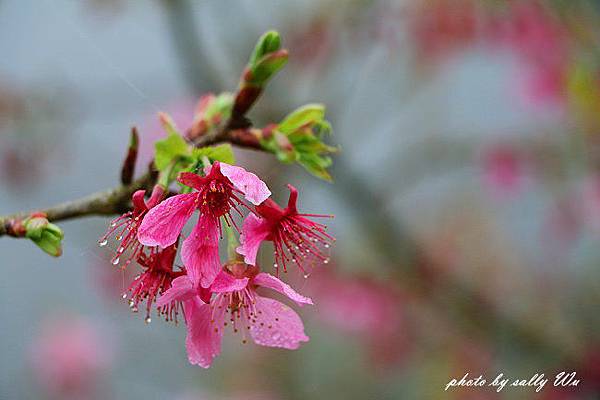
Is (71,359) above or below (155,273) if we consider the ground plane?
below

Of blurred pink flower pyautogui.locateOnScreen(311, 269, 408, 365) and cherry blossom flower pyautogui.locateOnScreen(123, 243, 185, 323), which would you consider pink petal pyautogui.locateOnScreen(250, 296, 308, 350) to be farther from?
blurred pink flower pyautogui.locateOnScreen(311, 269, 408, 365)

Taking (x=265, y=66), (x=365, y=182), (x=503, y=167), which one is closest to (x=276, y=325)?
(x=265, y=66)

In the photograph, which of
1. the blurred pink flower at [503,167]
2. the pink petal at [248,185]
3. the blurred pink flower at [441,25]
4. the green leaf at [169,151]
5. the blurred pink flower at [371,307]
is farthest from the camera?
the blurred pink flower at [503,167]

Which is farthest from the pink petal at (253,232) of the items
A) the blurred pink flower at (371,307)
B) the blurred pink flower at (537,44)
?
the blurred pink flower at (371,307)

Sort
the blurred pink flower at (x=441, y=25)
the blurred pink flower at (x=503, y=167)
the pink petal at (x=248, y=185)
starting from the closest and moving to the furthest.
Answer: the pink petal at (x=248, y=185) → the blurred pink flower at (x=441, y=25) → the blurred pink flower at (x=503, y=167)

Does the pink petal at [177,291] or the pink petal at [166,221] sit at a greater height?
the pink petal at [166,221]

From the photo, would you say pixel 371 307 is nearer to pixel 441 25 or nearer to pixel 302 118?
pixel 441 25

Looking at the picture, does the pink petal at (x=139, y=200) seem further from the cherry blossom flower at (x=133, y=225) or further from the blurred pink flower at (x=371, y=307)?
the blurred pink flower at (x=371, y=307)

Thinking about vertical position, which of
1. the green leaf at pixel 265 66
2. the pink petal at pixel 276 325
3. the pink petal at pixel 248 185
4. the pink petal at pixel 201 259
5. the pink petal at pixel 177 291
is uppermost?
the green leaf at pixel 265 66
